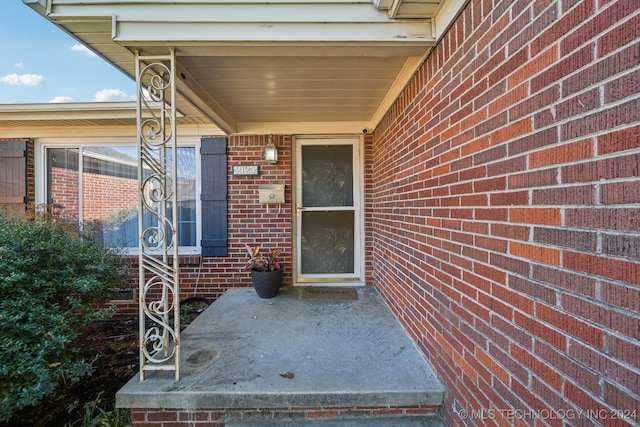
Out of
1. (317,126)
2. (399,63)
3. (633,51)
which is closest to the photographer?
(633,51)

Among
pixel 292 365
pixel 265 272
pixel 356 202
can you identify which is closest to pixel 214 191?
pixel 265 272

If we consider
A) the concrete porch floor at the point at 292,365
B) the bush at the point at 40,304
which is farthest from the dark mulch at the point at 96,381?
the concrete porch floor at the point at 292,365

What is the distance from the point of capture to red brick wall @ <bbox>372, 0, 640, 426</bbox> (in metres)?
0.65

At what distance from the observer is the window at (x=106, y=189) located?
3.60 metres

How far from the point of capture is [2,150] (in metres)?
3.50

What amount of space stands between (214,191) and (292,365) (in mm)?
2460

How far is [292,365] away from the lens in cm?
177

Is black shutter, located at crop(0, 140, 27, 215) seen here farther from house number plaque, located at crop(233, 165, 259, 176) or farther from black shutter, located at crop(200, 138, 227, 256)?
house number plaque, located at crop(233, 165, 259, 176)

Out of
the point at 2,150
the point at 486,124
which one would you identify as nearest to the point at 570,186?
the point at 486,124

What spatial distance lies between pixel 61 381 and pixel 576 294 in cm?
352

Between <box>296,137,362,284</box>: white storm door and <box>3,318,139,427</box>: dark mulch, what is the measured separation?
79.8 inches

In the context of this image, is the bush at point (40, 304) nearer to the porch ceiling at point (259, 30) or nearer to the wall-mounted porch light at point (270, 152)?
the porch ceiling at point (259, 30)

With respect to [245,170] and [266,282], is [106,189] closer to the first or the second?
[245,170]

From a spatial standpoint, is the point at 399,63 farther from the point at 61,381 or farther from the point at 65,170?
the point at 65,170
